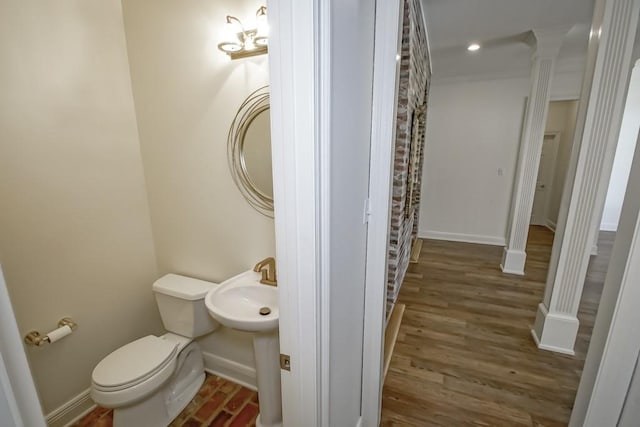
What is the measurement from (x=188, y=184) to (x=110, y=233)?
0.57 metres

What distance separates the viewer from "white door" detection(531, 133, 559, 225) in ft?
17.9

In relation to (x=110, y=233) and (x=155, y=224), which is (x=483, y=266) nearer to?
(x=155, y=224)

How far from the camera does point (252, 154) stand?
5.19ft

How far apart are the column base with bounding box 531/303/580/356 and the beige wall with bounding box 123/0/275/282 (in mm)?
2188

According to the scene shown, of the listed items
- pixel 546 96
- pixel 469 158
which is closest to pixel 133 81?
pixel 546 96

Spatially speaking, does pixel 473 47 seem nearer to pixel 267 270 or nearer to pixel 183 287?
pixel 267 270

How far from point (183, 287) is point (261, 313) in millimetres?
699

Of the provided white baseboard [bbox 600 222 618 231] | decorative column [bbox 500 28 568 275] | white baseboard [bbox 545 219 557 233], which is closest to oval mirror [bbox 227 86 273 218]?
decorative column [bbox 500 28 568 275]

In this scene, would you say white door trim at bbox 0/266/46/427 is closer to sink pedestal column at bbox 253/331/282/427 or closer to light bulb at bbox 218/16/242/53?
sink pedestal column at bbox 253/331/282/427

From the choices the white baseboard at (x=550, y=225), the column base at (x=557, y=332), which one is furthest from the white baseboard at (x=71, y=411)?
the white baseboard at (x=550, y=225)

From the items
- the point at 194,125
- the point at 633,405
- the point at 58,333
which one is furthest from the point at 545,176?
the point at 58,333

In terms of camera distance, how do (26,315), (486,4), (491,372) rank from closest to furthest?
(26,315) → (491,372) → (486,4)

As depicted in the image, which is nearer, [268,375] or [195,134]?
[268,375]

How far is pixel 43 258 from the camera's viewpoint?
1.47m
